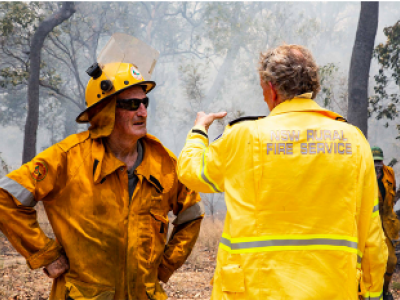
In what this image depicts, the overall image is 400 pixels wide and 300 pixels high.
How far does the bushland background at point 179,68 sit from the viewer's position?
8500mm

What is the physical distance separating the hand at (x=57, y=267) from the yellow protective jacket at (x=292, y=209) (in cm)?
92

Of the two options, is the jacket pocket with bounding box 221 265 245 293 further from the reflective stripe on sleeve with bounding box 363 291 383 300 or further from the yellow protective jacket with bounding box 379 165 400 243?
the yellow protective jacket with bounding box 379 165 400 243

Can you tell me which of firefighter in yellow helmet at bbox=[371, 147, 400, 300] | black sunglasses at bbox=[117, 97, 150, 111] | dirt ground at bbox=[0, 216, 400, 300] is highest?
black sunglasses at bbox=[117, 97, 150, 111]

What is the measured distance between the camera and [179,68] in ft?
64.3

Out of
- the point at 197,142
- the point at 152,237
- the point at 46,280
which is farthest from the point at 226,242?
the point at 46,280

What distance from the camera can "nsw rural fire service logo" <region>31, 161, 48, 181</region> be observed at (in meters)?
2.21

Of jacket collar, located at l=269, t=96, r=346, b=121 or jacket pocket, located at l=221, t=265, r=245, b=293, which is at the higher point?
jacket collar, located at l=269, t=96, r=346, b=121

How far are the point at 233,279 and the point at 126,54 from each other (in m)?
1.67

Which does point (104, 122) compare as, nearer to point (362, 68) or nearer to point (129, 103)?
point (129, 103)

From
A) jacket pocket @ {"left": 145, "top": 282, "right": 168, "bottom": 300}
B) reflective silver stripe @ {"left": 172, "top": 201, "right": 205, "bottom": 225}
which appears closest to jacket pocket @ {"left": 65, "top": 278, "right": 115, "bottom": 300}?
jacket pocket @ {"left": 145, "top": 282, "right": 168, "bottom": 300}

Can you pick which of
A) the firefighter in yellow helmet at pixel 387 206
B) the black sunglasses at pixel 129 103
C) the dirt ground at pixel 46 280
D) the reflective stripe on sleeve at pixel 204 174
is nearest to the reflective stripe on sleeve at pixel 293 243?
the reflective stripe on sleeve at pixel 204 174

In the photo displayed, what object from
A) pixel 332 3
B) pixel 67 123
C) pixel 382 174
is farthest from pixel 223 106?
pixel 382 174

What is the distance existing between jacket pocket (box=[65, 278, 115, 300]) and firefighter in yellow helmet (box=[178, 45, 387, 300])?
0.69m

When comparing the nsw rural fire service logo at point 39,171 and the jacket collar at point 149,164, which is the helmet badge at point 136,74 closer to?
the jacket collar at point 149,164
